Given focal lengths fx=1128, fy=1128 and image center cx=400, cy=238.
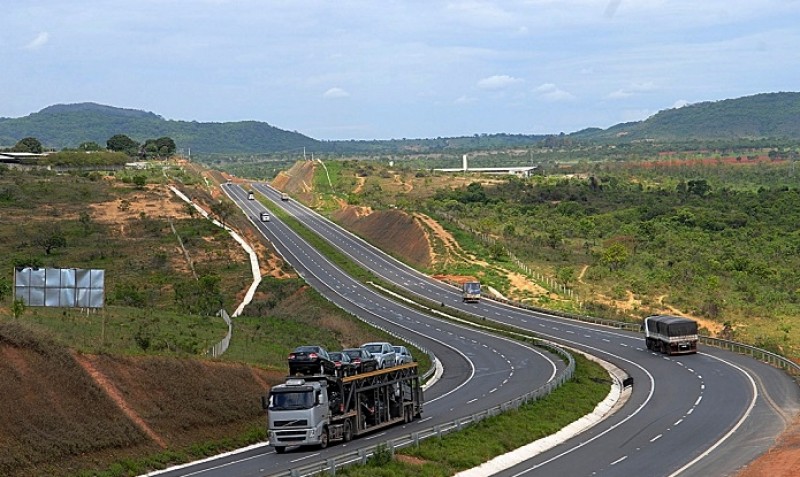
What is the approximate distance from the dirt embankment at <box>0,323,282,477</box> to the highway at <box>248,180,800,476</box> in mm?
12202

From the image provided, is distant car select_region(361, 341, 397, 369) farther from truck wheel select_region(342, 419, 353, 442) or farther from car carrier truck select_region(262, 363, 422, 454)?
truck wheel select_region(342, 419, 353, 442)

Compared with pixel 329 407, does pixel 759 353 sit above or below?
below

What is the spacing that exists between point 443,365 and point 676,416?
2296 centimetres

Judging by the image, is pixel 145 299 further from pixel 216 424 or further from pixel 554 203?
pixel 554 203

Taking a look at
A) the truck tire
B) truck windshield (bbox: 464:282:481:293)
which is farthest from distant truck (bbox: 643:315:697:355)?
the truck tire

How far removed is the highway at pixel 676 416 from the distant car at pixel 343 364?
6868 millimetres

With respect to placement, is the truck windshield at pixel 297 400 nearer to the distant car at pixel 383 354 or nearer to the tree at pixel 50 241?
the distant car at pixel 383 354

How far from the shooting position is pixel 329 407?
129 feet

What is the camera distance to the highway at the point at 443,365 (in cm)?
3741

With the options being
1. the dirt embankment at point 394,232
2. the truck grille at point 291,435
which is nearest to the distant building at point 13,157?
the dirt embankment at point 394,232

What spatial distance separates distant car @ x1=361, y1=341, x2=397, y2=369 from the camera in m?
43.9

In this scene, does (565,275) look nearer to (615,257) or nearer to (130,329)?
(615,257)

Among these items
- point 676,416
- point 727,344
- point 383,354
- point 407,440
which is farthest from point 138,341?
point 727,344

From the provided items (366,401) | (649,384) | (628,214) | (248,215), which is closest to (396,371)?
(366,401)
